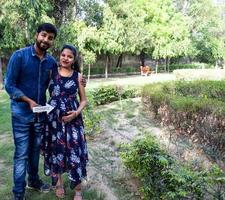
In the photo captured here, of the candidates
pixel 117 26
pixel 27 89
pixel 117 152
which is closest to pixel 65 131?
pixel 27 89

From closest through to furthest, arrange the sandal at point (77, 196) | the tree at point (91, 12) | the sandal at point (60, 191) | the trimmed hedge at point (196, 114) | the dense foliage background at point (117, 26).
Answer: the sandal at point (77, 196), the sandal at point (60, 191), the trimmed hedge at point (196, 114), the dense foliage background at point (117, 26), the tree at point (91, 12)

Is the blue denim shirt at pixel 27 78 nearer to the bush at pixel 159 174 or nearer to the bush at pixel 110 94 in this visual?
the bush at pixel 159 174

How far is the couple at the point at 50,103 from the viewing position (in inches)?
152

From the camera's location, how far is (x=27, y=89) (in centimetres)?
394

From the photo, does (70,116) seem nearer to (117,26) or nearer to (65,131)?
(65,131)

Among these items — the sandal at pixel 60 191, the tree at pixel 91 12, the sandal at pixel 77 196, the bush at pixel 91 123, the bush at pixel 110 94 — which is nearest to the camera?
the sandal at pixel 77 196

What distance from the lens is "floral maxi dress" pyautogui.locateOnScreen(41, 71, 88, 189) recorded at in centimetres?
397

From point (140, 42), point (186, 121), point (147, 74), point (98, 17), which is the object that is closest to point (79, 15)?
point (98, 17)

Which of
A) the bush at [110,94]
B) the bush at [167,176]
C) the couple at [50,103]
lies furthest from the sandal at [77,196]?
the bush at [110,94]

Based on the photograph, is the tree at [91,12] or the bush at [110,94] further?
the tree at [91,12]

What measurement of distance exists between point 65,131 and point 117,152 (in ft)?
7.73

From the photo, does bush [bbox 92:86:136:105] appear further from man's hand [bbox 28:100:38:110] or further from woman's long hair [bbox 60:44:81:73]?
man's hand [bbox 28:100:38:110]

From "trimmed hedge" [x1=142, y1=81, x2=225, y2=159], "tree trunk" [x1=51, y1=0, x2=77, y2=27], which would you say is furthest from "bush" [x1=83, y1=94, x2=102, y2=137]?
"tree trunk" [x1=51, y1=0, x2=77, y2=27]

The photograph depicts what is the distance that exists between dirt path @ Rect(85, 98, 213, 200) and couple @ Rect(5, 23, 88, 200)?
797 mm
